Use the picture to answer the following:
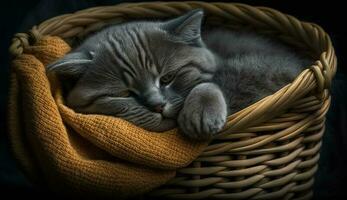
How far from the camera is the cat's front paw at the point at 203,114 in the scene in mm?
1198

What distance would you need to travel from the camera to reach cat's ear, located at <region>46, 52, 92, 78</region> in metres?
1.38

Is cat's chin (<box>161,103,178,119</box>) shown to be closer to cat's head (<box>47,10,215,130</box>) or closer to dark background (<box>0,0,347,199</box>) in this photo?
cat's head (<box>47,10,215,130</box>)

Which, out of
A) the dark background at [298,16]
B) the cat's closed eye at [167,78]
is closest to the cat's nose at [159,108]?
the cat's closed eye at [167,78]

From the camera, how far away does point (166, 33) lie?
4.72ft

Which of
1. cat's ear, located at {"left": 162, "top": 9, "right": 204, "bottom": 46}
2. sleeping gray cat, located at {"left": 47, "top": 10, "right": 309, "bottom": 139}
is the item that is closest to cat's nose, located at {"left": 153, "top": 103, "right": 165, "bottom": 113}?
sleeping gray cat, located at {"left": 47, "top": 10, "right": 309, "bottom": 139}

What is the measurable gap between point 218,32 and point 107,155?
64 cm

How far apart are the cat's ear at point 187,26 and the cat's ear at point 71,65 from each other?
0.78 ft

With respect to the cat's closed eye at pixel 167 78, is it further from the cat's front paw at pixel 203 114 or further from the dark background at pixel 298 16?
the dark background at pixel 298 16

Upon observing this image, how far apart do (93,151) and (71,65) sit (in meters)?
0.25

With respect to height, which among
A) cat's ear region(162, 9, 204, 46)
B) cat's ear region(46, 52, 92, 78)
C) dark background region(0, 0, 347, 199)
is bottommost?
dark background region(0, 0, 347, 199)

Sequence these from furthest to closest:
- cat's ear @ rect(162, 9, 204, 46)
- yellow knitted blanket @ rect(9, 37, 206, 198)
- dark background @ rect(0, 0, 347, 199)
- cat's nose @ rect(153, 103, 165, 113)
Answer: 1. dark background @ rect(0, 0, 347, 199)
2. cat's ear @ rect(162, 9, 204, 46)
3. cat's nose @ rect(153, 103, 165, 113)
4. yellow knitted blanket @ rect(9, 37, 206, 198)

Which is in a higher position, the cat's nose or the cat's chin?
the cat's nose

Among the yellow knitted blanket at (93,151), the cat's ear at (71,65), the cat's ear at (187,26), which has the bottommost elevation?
the yellow knitted blanket at (93,151)

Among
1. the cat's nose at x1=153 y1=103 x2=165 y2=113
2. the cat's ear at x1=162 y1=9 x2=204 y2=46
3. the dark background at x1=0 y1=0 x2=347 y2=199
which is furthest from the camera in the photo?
the dark background at x1=0 y1=0 x2=347 y2=199
